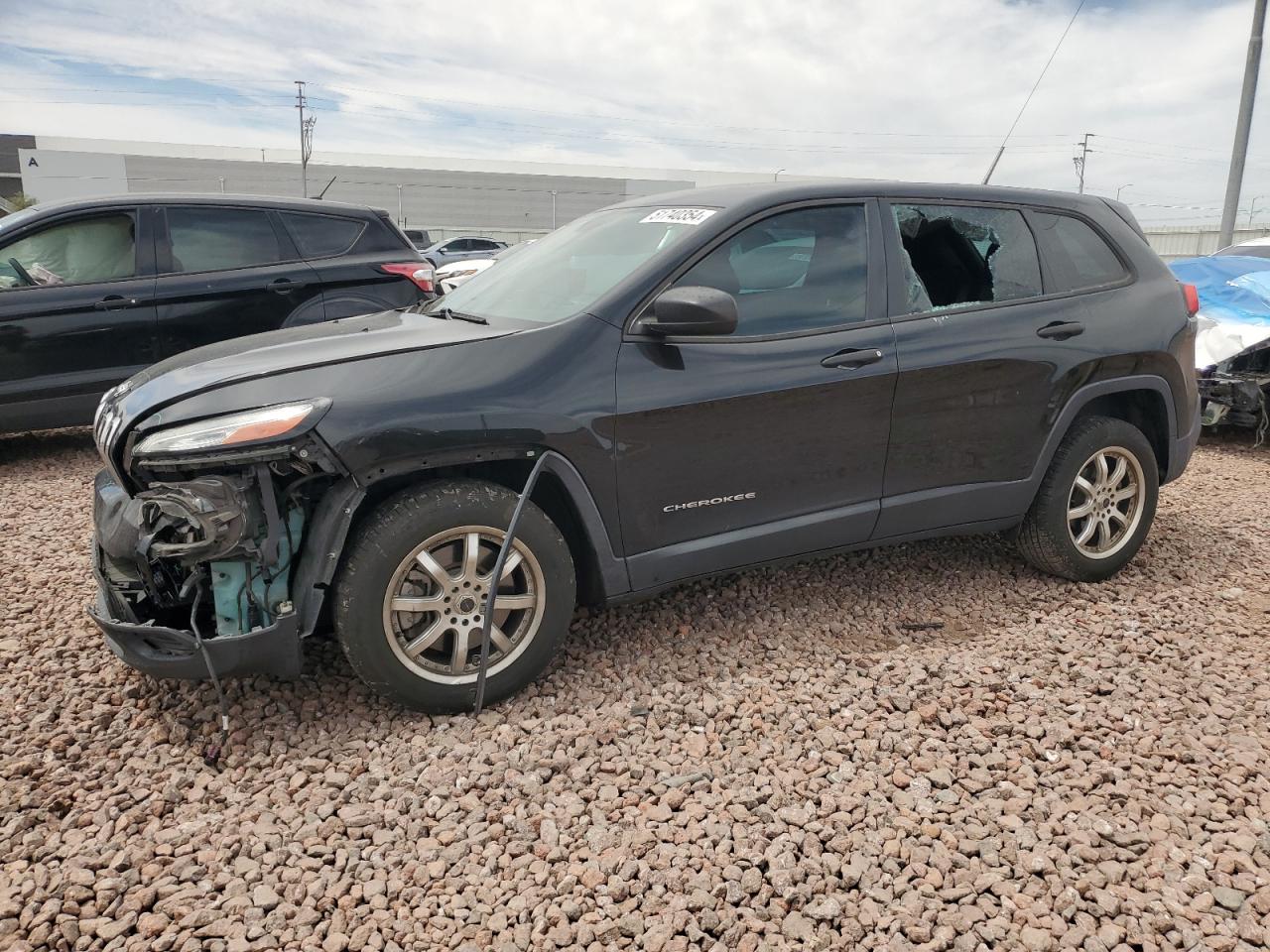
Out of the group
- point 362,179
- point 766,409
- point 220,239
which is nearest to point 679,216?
point 766,409

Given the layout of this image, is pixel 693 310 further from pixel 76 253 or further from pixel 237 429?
pixel 76 253

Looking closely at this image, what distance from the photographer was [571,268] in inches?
139

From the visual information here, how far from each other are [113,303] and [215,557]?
169 inches

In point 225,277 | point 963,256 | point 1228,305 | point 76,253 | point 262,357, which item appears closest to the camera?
point 262,357

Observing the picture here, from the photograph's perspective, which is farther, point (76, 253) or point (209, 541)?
point (76, 253)

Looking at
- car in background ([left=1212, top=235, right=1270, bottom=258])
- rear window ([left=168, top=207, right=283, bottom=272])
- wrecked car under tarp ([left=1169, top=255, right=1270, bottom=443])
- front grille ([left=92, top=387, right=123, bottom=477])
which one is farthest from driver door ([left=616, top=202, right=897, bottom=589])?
car in background ([left=1212, top=235, right=1270, bottom=258])

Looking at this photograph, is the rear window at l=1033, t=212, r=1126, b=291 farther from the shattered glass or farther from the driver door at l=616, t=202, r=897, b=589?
the shattered glass

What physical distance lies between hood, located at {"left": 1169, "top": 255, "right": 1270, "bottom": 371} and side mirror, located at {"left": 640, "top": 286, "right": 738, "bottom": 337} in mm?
5063

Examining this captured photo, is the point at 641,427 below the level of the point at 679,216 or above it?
below

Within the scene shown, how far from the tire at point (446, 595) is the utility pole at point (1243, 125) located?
15.7 metres

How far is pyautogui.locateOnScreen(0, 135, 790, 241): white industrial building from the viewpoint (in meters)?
57.0

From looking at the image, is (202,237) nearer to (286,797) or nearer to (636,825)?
(286,797)

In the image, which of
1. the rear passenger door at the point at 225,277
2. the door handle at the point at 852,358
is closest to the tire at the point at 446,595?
the door handle at the point at 852,358

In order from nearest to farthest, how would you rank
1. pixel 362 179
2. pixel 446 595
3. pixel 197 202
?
pixel 446 595 → pixel 197 202 → pixel 362 179
